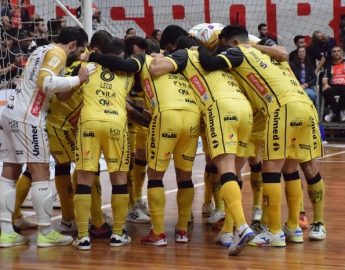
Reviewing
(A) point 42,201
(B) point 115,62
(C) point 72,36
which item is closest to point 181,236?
(A) point 42,201

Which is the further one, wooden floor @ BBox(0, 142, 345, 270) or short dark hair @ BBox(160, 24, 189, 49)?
short dark hair @ BBox(160, 24, 189, 49)

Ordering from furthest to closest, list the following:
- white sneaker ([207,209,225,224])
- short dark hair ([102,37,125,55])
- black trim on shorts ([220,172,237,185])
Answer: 1. white sneaker ([207,209,225,224])
2. short dark hair ([102,37,125,55])
3. black trim on shorts ([220,172,237,185])

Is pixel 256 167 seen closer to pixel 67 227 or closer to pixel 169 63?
pixel 169 63

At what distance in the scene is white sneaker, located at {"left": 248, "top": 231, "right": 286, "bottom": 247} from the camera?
703 centimetres

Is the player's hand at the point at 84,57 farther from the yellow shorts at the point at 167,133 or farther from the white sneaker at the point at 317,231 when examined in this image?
the white sneaker at the point at 317,231

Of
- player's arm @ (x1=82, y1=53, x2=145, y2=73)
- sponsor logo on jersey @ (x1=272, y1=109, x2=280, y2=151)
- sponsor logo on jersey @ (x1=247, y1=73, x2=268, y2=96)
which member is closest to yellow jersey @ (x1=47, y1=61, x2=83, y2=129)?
player's arm @ (x1=82, y1=53, x2=145, y2=73)

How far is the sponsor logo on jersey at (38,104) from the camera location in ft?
23.3

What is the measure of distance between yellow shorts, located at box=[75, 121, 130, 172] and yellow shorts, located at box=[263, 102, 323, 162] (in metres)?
1.14

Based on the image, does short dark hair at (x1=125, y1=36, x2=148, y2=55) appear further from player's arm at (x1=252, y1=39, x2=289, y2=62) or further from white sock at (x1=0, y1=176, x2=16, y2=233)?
white sock at (x1=0, y1=176, x2=16, y2=233)

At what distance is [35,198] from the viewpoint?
7.07 m

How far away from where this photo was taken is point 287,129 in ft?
23.0

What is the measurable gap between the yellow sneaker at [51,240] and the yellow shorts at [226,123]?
138cm

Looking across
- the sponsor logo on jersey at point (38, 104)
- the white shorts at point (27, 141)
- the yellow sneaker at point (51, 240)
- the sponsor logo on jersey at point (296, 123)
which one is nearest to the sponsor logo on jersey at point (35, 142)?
the white shorts at point (27, 141)

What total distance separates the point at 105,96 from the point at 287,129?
1456 millimetres
